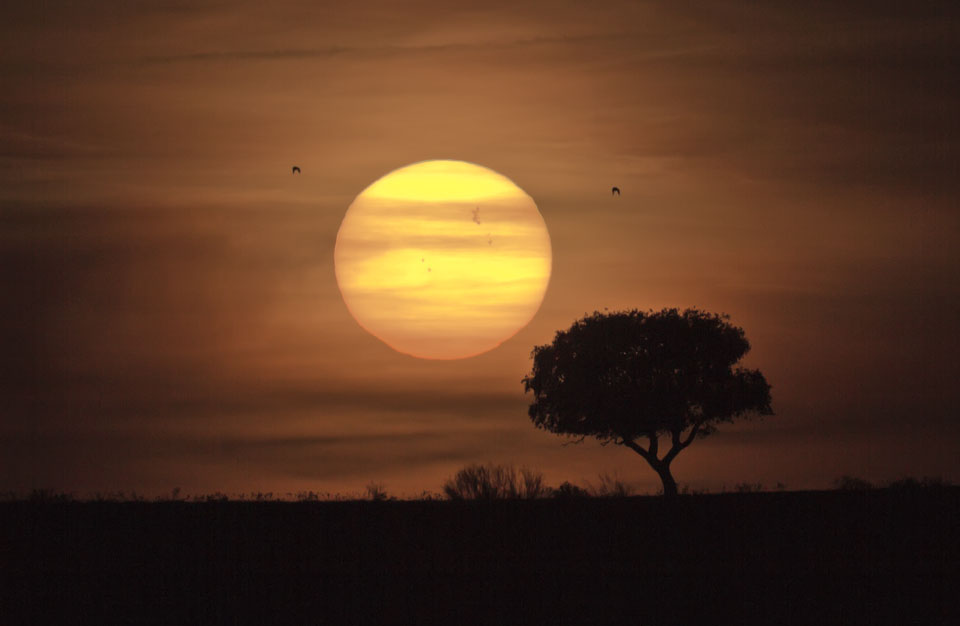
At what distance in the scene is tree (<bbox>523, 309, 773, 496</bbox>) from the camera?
53.9 meters

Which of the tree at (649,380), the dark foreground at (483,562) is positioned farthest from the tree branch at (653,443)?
the dark foreground at (483,562)

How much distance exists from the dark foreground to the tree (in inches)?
812

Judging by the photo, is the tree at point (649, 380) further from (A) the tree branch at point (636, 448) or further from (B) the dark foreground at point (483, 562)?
(B) the dark foreground at point (483, 562)

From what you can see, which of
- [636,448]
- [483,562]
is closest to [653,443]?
[636,448]

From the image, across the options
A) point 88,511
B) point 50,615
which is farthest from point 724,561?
point 88,511

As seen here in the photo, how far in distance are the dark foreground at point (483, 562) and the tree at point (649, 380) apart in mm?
20631

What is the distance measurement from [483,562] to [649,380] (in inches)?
1259

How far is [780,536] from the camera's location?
26672 mm

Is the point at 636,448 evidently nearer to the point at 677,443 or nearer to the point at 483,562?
the point at 677,443

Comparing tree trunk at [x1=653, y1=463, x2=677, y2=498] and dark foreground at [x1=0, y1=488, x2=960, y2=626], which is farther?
tree trunk at [x1=653, y1=463, x2=677, y2=498]

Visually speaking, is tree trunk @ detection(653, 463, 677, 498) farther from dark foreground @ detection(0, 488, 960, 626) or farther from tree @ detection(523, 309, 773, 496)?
dark foreground @ detection(0, 488, 960, 626)

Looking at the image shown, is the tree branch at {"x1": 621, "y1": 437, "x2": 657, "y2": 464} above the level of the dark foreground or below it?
above

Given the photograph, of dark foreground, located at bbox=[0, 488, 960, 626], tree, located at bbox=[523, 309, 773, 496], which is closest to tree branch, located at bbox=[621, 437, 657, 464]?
tree, located at bbox=[523, 309, 773, 496]

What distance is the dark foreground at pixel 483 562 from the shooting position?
61.5 ft
